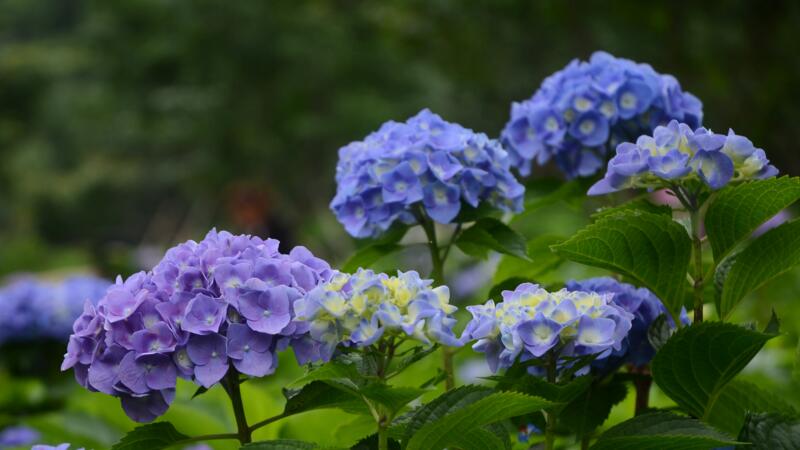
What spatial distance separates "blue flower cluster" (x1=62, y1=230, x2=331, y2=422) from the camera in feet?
3.94

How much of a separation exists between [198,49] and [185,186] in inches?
250

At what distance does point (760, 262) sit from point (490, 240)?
451 millimetres

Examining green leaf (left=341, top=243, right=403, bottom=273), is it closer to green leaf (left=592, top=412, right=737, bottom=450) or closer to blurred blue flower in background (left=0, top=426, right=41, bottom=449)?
green leaf (left=592, top=412, right=737, bottom=450)

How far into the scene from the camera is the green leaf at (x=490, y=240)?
5.51ft

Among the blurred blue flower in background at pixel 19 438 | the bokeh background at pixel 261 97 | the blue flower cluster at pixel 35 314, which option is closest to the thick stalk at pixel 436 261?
the bokeh background at pixel 261 97

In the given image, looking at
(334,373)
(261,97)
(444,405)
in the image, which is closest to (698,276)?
(444,405)

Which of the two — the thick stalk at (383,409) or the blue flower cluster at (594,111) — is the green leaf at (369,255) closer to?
the blue flower cluster at (594,111)

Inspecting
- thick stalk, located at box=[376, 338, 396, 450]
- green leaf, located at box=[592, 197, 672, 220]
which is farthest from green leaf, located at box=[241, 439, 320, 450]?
green leaf, located at box=[592, 197, 672, 220]

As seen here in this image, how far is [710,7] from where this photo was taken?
773 centimetres

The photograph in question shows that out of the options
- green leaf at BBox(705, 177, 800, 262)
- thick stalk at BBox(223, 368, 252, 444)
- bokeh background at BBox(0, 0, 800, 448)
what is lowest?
thick stalk at BBox(223, 368, 252, 444)

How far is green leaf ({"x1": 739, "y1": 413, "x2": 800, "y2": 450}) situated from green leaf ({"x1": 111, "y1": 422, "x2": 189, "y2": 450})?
640 mm

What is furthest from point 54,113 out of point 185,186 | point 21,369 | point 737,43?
point 21,369

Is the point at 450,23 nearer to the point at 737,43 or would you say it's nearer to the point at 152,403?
the point at 737,43

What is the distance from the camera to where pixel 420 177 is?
63.6 inches
